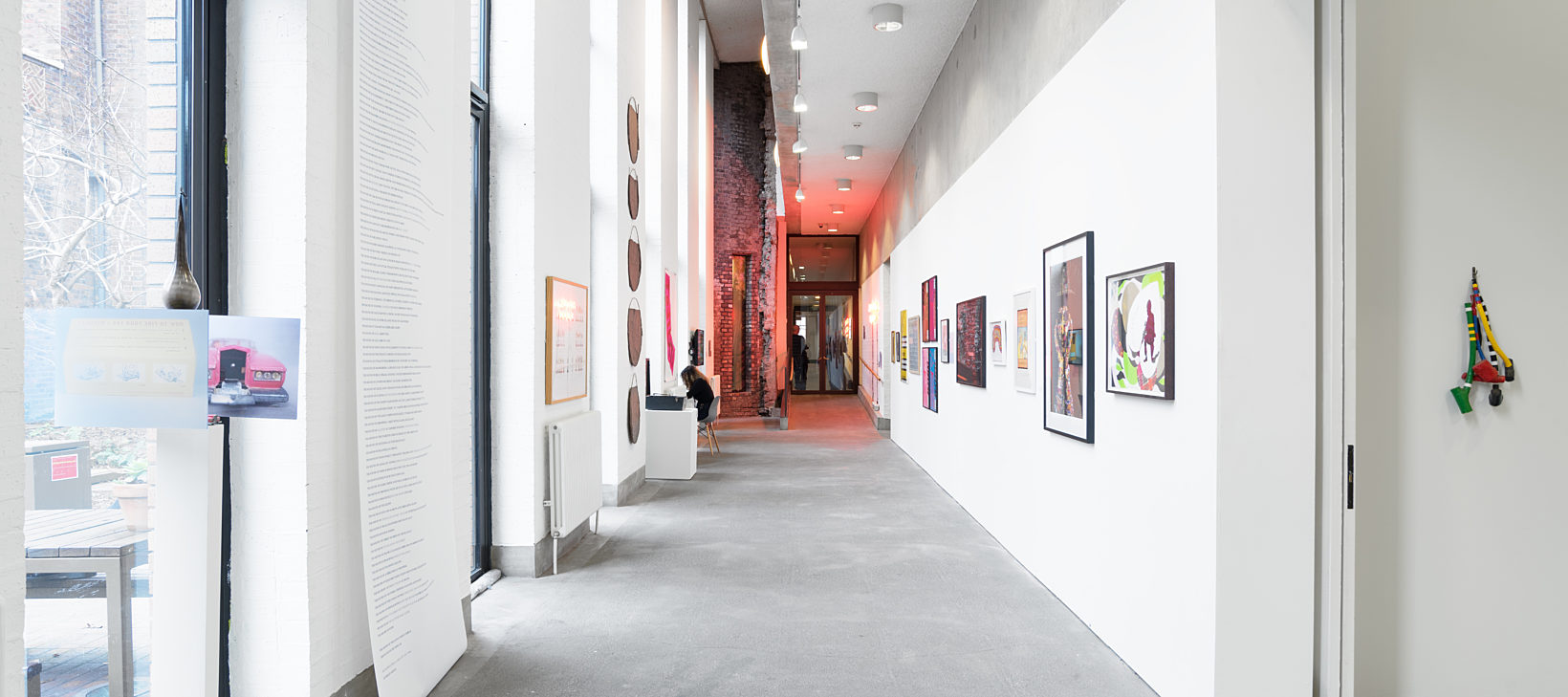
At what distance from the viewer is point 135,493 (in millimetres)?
2293

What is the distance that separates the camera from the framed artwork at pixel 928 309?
8.67m

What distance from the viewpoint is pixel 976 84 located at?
21.1 ft

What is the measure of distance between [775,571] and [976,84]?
13.4ft

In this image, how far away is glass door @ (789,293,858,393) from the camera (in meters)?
22.7

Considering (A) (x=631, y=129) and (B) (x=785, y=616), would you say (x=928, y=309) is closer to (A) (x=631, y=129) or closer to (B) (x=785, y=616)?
(A) (x=631, y=129)

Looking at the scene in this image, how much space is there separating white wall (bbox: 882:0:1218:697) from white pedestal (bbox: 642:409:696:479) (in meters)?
3.94

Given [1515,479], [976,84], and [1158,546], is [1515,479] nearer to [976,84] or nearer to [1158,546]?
[1158,546]

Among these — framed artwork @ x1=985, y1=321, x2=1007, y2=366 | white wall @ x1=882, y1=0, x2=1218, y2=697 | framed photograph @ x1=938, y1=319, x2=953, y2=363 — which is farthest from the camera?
framed photograph @ x1=938, y1=319, x2=953, y2=363

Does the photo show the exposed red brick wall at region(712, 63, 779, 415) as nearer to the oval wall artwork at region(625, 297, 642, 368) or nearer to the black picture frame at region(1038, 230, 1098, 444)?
the oval wall artwork at region(625, 297, 642, 368)

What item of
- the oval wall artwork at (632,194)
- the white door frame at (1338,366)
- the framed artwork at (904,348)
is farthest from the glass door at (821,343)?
the white door frame at (1338,366)

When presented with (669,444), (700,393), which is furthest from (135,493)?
(700,393)

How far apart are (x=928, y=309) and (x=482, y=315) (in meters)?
5.41

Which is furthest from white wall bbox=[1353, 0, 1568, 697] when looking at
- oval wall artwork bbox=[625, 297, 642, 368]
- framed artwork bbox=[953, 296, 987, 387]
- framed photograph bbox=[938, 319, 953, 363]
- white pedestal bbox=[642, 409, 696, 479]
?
white pedestal bbox=[642, 409, 696, 479]

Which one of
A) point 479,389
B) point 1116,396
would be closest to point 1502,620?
point 1116,396
